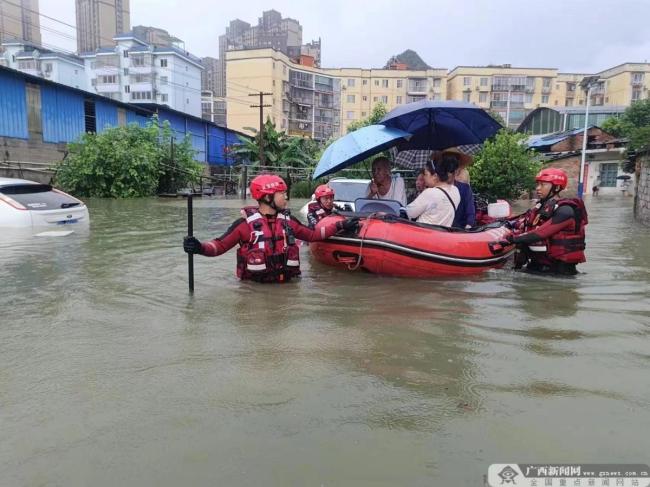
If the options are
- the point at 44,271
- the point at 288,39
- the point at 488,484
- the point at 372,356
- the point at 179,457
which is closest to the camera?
the point at 488,484

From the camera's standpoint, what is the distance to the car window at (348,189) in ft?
43.0

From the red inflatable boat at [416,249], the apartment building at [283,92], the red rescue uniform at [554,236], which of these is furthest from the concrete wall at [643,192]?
the apartment building at [283,92]

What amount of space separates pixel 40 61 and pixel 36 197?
57682 millimetres

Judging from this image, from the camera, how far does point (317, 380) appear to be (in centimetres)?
322

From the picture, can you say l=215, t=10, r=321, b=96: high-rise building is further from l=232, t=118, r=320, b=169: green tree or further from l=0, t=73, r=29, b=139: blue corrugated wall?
l=0, t=73, r=29, b=139: blue corrugated wall

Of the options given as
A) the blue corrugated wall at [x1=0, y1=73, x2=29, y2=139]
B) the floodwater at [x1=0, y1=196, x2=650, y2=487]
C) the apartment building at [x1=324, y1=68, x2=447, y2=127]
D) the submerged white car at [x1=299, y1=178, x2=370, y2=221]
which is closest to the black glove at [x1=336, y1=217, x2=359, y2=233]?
the floodwater at [x1=0, y1=196, x2=650, y2=487]

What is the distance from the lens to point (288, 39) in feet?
370

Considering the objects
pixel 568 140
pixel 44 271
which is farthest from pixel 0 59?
pixel 44 271

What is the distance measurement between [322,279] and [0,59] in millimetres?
65833

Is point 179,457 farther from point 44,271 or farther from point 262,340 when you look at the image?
point 44,271

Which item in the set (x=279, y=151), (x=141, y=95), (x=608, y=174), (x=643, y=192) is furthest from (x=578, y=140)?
(x=141, y=95)

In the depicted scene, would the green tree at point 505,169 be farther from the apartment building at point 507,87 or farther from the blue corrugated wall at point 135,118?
the apartment building at point 507,87

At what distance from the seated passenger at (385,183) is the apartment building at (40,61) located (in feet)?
197

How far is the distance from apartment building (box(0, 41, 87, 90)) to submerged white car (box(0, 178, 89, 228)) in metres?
55.2
